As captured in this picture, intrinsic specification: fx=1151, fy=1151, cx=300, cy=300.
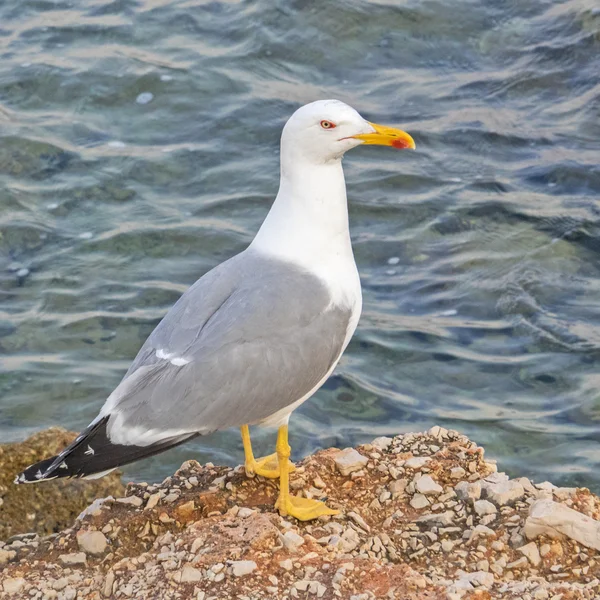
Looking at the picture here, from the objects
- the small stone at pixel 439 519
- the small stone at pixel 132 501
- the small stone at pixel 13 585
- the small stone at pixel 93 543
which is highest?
the small stone at pixel 439 519

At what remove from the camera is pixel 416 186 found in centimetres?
1030

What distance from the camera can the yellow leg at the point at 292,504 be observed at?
199 inches

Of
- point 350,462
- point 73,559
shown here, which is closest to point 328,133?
point 350,462

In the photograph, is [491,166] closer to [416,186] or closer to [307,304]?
[416,186]

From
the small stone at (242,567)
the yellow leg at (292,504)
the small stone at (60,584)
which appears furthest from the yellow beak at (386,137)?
the small stone at (60,584)

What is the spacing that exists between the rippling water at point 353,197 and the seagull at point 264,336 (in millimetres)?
2561

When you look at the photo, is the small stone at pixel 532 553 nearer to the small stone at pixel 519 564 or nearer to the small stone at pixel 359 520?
the small stone at pixel 519 564

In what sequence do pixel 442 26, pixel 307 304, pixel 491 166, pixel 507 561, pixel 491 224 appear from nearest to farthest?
pixel 507 561
pixel 307 304
pixel 491 224
pixel 491 166
pixel 442 26

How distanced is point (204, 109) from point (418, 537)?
7.31 meters

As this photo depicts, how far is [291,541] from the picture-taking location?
464 cm

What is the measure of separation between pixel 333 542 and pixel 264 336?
3.06ft

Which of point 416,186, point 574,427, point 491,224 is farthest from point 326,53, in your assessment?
point 574,427

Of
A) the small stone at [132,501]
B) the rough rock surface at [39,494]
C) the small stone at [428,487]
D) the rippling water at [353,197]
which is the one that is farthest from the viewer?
the rippling water at [353,197]

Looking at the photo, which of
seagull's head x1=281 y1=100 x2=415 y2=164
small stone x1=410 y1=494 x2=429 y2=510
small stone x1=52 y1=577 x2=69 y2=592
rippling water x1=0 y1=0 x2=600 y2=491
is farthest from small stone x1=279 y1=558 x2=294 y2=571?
rippling water x1=0 y1=0 x2=600 y2=491
